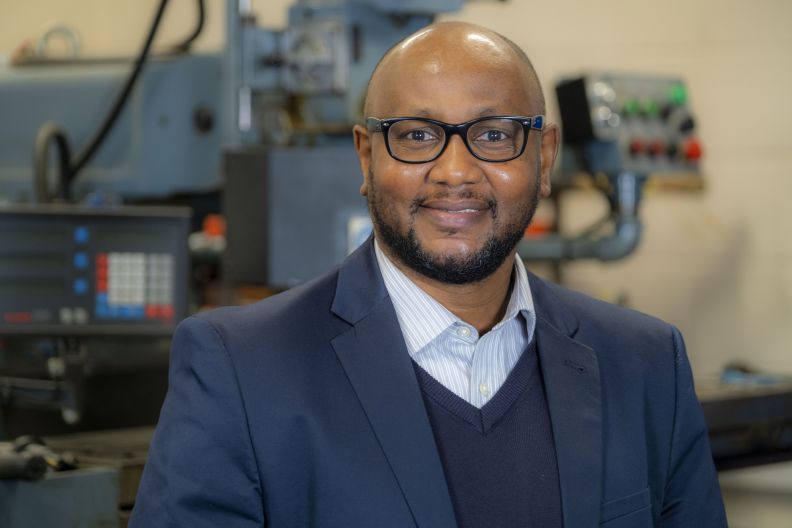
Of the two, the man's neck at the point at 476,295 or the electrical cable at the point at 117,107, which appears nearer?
the man's neck at the point at 476,295

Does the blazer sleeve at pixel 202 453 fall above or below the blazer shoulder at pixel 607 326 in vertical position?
below

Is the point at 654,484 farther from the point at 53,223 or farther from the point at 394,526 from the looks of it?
the point at 53,223

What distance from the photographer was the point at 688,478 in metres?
1.22

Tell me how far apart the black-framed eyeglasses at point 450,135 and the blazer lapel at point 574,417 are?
204 millimetres

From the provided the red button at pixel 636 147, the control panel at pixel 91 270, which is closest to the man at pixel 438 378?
the control panel at pixel 91 270

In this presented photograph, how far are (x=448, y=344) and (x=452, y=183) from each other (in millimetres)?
173

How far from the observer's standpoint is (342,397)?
42.0 inches

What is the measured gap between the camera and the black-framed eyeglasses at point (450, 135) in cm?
111

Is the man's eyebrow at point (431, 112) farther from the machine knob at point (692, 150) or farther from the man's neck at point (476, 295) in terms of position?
the machine knob at point (692, 150)

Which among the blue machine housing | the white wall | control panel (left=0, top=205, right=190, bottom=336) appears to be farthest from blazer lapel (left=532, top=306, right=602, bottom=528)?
the white wall

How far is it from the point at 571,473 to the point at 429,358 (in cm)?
18

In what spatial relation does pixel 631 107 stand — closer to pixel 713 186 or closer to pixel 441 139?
pixel 713 186

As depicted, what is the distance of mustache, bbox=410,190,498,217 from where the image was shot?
111 cm

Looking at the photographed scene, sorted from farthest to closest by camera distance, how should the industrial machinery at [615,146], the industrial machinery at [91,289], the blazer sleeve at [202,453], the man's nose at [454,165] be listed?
the industrial machinery at [615,146] → the industrial machinery at [91,289] → the man's nose at [454,165] → the blazer sleeve at [202,453]
